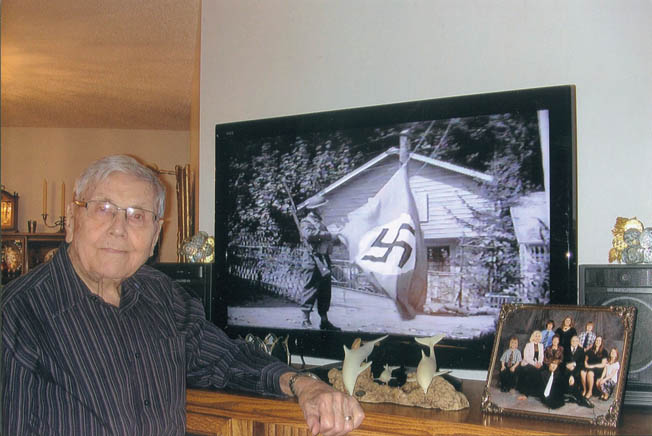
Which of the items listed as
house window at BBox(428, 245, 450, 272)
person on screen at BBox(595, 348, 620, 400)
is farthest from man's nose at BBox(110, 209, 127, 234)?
person on screen at BBox(595, 348, 620, 400)

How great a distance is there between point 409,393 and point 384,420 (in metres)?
0.13

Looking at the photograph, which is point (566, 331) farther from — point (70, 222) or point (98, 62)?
point (98, 62)

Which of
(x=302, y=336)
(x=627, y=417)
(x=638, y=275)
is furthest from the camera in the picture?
(x=302, y=336)

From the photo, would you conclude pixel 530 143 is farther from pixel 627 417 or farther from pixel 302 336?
pixel 302 336

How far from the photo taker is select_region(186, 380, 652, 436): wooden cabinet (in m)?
1.49

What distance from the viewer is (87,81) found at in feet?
16.4

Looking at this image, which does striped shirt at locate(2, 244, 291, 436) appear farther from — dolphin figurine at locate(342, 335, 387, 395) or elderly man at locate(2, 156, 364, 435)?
dolphin figurine at locate(342, 335, 387, 395)

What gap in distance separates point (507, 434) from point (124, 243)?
995 millimetres

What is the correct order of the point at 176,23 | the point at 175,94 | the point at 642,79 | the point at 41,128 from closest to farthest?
the point at 642,79 < the point at 176,23 < the point at 175,94 < the point at 41,128

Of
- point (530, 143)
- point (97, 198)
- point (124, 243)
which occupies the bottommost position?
point (124, 243)

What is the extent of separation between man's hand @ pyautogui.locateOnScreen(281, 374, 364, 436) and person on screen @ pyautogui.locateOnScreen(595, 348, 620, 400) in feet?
2.23

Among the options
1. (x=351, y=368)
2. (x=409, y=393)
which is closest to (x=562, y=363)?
(x=409, y=393)

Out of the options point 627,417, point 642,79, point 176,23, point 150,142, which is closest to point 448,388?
point 627,417

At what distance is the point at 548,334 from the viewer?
161 centimetres
